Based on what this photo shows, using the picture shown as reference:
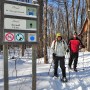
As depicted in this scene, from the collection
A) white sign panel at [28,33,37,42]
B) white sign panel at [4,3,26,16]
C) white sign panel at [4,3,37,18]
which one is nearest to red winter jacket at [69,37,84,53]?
white sign panel at [28,33,37,42]

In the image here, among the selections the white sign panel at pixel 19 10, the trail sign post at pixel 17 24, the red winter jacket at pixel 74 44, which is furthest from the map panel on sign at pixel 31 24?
the red winter jacket at pixel 74 44

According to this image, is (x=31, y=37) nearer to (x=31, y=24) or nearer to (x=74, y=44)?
(x=31, y=24)

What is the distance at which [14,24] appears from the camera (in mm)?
6445

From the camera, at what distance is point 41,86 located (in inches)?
395

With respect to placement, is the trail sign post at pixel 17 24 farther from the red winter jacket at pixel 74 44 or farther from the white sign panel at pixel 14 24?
the red winter jacket at pixel 74 44

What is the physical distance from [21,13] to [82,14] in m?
52.2

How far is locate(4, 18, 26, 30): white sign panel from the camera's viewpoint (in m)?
6.35

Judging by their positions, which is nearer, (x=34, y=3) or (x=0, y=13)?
(x=0, y=13)

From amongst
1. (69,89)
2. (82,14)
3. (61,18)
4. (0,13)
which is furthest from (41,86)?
(61,18)

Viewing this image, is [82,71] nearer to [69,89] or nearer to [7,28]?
[69,89]

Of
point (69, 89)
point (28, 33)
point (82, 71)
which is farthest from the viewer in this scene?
point (82, 71)

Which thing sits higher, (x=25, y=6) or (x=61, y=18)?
(x=61, y=18)

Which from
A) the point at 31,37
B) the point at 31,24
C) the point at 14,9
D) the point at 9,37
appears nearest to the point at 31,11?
the point at 31,24

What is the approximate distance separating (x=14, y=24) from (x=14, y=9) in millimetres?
334
